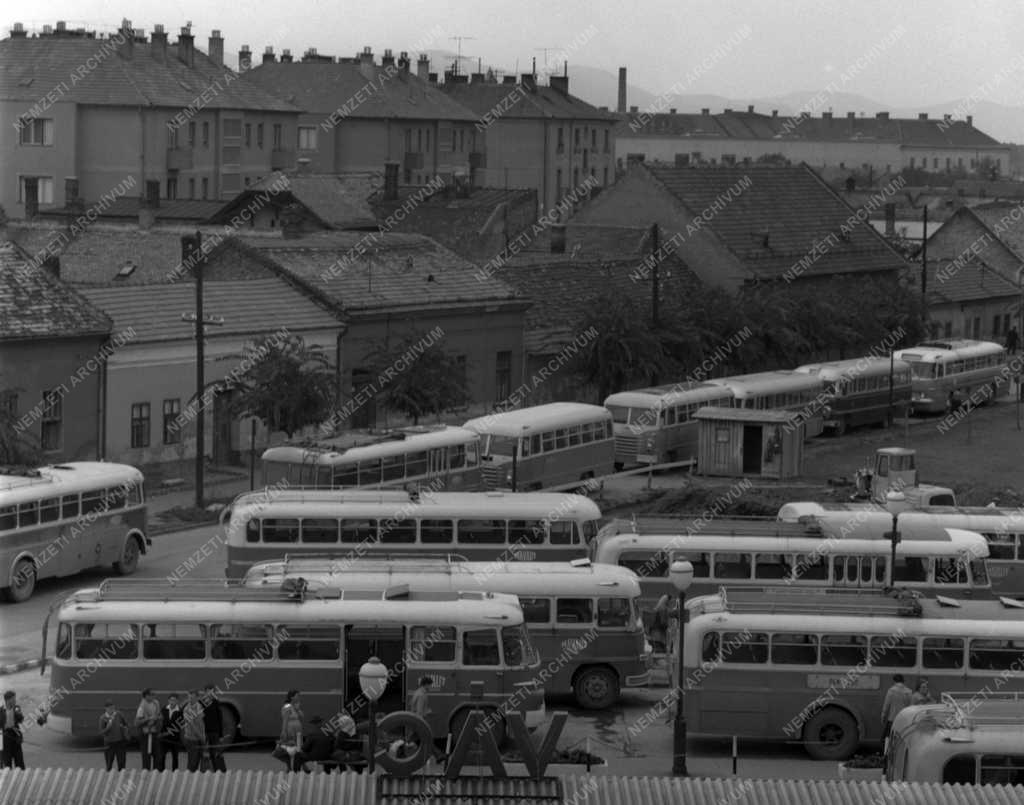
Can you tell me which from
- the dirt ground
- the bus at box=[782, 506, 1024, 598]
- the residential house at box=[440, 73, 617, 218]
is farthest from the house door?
the residential house at box=[440, 73, 617, 218]

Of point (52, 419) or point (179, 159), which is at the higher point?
point (179, 159)

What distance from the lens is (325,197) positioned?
79625mm

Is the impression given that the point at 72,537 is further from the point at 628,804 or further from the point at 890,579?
the point at 628,804

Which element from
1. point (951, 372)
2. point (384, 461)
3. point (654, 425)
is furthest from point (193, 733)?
point (951, 372)

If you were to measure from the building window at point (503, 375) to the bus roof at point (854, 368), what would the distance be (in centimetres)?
869

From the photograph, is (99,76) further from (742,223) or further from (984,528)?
(984,528)

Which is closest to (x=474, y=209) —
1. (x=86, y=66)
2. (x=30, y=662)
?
(x=86, y=66)

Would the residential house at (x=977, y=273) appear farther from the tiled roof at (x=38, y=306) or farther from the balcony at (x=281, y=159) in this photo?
the tiled roof at (x=38, y=306)

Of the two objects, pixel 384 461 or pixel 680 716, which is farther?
pixel 384 461

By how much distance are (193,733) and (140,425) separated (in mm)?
23817

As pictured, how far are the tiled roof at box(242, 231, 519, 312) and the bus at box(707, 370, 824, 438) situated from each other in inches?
309

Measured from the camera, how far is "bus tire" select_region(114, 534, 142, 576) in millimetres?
38031

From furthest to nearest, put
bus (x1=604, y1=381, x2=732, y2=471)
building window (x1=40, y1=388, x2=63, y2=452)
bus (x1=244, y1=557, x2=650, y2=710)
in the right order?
bus (x1=604, y1=381, x2=732, y2=471) → building window (x1=40, y1=388, x2=63, y2=452) → bus (x1=244, y1=557, x2=650, y2=710)

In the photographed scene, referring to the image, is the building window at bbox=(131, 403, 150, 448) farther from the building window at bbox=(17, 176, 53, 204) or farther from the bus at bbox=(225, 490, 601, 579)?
the building window at bbox=(17, 176, 53, 204)
